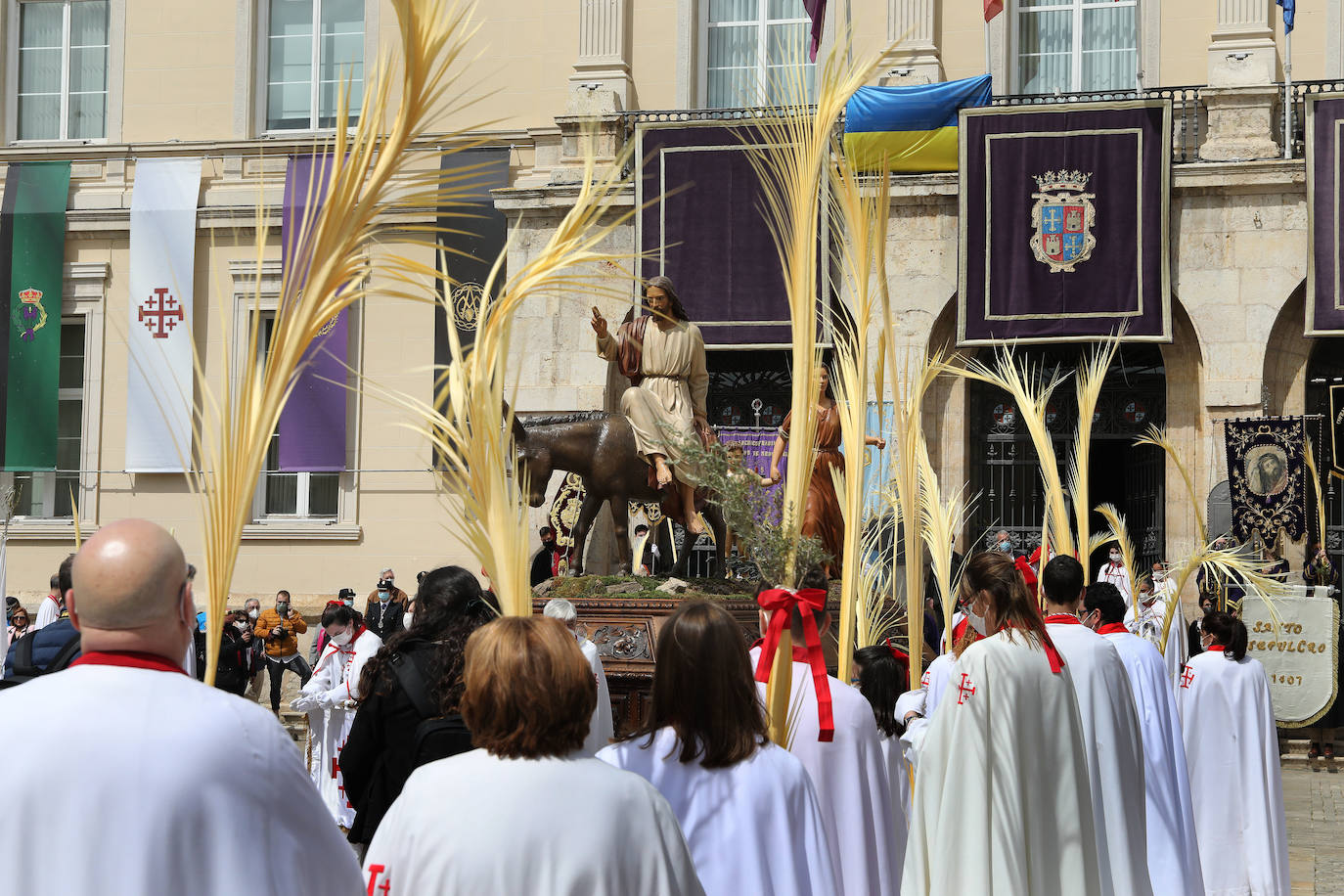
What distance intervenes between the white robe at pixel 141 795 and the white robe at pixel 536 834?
440 mm

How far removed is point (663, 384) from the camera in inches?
416

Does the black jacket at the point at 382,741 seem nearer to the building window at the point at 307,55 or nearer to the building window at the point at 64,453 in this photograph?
the building window at the point at 64,453

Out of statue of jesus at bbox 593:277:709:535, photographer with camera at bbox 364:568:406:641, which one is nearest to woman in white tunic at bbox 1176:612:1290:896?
statue of jesus at bbox 593:277:709:535

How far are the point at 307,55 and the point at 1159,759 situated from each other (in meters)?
17.9

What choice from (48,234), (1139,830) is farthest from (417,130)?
(48,234)

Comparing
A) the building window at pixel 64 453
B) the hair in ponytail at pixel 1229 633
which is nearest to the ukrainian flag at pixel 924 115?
the hair in ponytail at pixel 1229 633

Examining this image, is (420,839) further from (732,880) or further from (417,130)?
(417,130)

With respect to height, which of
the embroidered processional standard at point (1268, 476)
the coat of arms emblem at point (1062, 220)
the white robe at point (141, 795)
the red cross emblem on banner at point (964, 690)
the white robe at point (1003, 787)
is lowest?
the white robe at point (1003, 787)

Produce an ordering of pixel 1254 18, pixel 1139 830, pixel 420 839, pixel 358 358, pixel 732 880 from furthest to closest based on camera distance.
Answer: pixel 358 358
pixel 1254 18
pixel 1139 830
pixel 732 880
pixel 420 839

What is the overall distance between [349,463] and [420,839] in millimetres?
18616

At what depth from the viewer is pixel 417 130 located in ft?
15.9

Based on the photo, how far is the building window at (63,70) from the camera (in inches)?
916

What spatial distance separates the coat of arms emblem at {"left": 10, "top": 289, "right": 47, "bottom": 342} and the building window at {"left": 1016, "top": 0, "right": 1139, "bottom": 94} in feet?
42.4

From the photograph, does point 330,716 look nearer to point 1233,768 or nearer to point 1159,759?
point 1233,768
